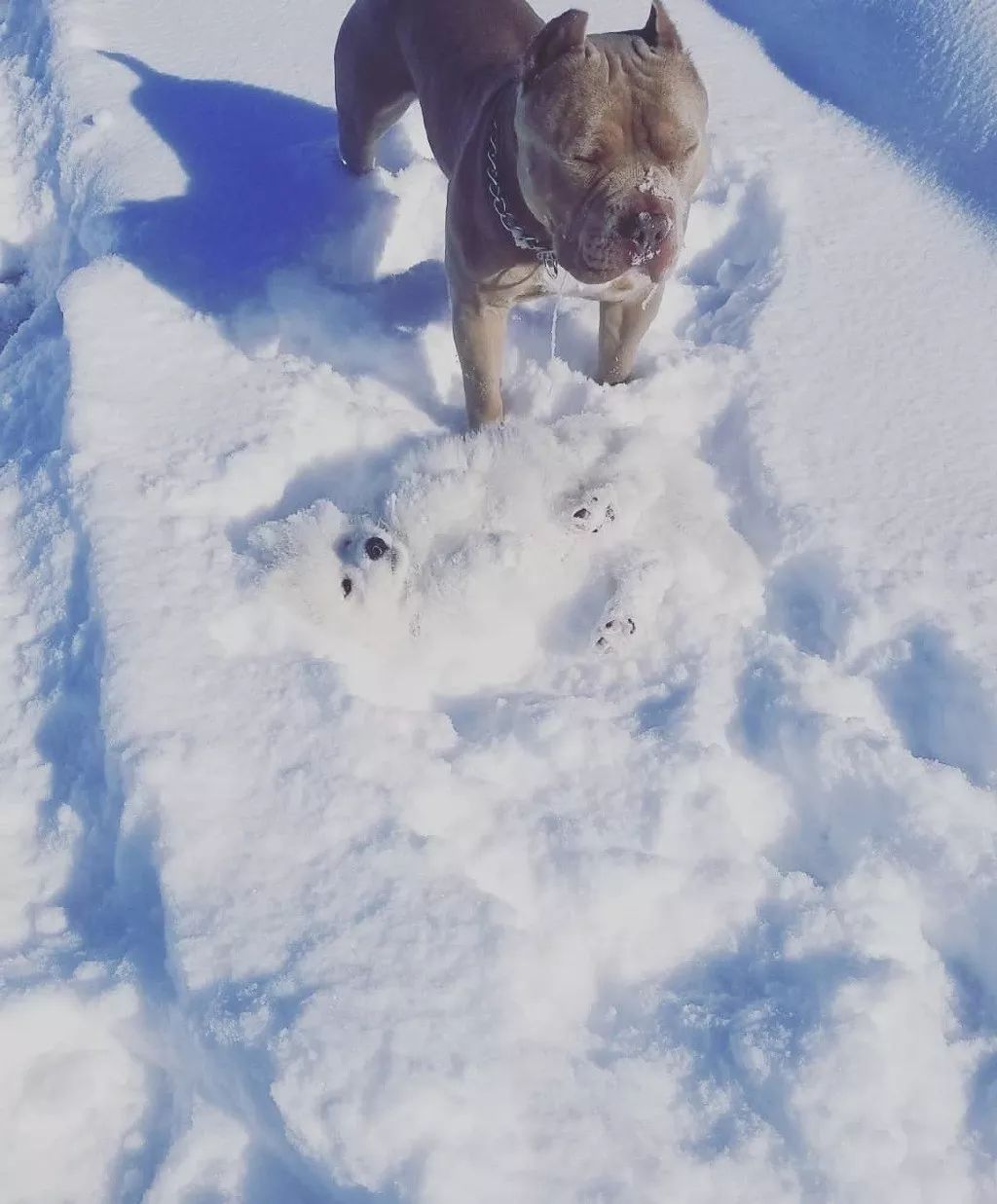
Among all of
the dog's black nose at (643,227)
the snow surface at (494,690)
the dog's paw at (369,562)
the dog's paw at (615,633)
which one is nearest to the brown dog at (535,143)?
the dog's black nose at (643,227)

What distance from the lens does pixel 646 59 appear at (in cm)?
221

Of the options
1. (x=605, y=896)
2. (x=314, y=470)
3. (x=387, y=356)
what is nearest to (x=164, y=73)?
(x=387, y=356)

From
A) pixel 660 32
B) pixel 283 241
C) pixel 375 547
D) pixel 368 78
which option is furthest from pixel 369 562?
pixel 368 78

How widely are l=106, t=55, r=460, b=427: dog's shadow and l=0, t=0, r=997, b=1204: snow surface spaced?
17 millimetres

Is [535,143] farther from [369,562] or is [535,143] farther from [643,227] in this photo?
[369,562]

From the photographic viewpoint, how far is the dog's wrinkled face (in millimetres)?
2096

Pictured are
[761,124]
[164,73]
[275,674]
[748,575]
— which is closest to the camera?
[275,674]

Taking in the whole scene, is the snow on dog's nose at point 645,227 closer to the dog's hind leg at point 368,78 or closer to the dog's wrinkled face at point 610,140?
the dog's wrinkled face at point 610,140

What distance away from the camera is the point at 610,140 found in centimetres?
212

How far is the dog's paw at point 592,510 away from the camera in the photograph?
2.64 meters

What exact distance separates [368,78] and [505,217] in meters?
1.25

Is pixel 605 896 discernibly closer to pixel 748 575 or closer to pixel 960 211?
pixel 748 575

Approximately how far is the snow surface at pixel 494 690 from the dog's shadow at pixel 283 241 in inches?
0.7

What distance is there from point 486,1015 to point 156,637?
1152mm
